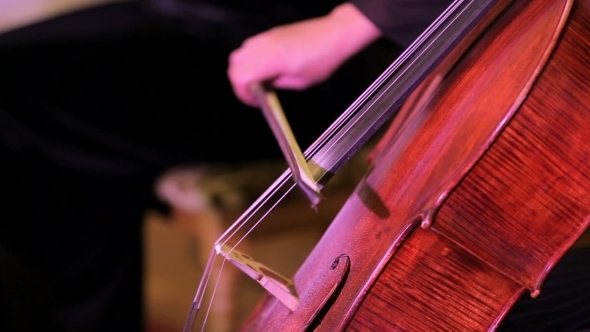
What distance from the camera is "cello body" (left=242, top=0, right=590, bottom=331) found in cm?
44

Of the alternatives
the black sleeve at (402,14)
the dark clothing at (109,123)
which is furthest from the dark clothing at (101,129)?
the black sleeve at (402,14)

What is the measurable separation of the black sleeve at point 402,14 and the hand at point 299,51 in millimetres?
11

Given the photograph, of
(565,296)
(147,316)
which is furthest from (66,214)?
(565,296)

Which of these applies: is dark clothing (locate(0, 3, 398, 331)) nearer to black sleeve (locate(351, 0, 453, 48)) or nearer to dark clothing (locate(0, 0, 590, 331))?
dark clothing (locate(0, 0, 590, 331))

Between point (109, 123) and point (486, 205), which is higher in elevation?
point (486, 205)

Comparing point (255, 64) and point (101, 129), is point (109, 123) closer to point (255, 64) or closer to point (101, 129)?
point (101, 129)

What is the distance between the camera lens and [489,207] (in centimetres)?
45

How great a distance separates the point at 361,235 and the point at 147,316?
3.65ft

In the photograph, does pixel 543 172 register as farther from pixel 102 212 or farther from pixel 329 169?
pixel 102 212

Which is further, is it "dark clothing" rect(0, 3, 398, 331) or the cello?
"dark clothing" rect(0, 3, 398, 331)

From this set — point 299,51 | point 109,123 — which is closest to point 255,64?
point 299,51

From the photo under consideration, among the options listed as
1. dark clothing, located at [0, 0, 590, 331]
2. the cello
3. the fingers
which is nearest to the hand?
the fingers

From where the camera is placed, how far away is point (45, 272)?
113 centimetres

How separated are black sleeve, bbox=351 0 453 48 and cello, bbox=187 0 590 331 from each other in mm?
200
